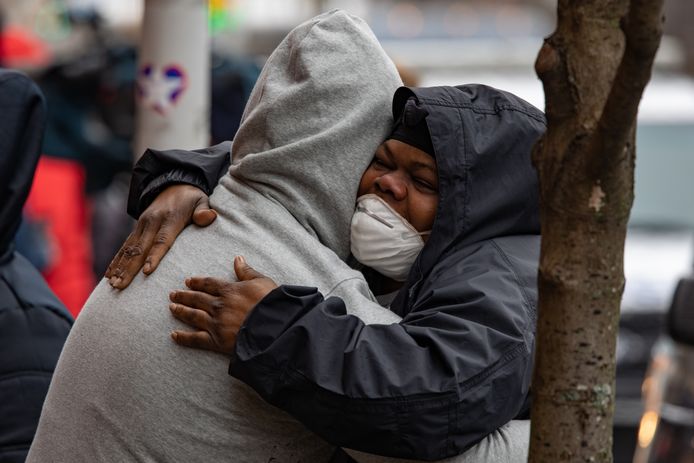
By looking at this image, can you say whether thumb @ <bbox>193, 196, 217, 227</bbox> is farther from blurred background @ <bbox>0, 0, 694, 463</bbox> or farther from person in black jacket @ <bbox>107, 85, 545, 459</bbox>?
blurred background @ <bbox>0, 0, 694, 463</bbox>

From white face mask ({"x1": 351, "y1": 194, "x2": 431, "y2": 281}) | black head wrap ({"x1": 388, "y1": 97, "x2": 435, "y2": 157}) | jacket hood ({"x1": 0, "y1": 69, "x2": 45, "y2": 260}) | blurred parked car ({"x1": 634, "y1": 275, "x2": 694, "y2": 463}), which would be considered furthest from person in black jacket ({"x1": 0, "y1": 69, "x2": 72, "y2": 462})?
blurred parked car ({"x1": 634, "y1": 275, "x2": 694, "y2": 463})

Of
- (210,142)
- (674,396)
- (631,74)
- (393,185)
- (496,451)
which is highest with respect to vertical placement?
(631,74)

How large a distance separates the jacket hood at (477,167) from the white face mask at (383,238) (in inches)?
3.0

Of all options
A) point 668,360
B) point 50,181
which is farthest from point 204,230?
point 50,181

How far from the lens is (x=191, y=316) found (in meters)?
2.47

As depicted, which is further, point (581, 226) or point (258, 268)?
point (258, 268)

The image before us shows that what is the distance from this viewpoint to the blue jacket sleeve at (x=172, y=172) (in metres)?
2.92

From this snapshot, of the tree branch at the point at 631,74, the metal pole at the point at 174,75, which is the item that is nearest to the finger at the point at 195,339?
the tree branch at the point at 631,74

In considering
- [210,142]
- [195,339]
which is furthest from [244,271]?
[210,142]

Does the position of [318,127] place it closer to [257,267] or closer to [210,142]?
[257,267]

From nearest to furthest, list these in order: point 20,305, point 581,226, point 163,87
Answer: point 581,226 < point 20,305 < point 163,87

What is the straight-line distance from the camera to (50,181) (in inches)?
277

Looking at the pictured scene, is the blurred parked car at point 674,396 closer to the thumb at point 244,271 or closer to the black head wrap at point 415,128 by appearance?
the black head wrap at point 415,128

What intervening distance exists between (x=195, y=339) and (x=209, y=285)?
11cm
